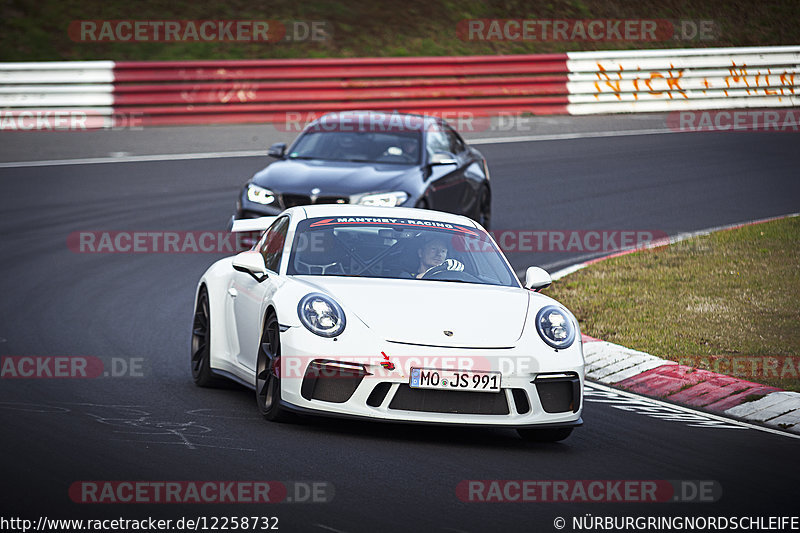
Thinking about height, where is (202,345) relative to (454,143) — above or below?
below

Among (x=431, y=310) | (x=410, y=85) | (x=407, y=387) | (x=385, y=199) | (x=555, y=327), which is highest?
(x=410, y=85)

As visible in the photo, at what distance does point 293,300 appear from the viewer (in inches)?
297

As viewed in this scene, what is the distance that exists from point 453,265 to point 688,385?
2.22m

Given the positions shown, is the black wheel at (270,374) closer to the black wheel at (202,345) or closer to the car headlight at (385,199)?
the black wheel at (202,345)

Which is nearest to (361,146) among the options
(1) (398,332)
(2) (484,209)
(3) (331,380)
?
(2) (484,209)

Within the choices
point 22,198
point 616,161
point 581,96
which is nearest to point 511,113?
point 581,96

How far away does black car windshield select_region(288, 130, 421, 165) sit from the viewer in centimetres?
1465

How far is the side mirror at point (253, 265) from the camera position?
825 centimetres

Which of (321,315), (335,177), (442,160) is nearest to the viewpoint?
(321,315)

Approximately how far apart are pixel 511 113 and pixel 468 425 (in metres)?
19.2

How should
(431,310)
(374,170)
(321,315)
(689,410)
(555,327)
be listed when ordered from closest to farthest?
(321,315) < (431,310) < (555,327) < (689,410) < (374,170)

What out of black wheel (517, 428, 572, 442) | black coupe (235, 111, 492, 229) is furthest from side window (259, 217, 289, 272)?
black coupe (235, 111, 492, 229)

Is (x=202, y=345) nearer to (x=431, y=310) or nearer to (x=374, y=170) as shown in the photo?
(x=431, y=310)

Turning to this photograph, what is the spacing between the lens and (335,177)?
45.2 feet
